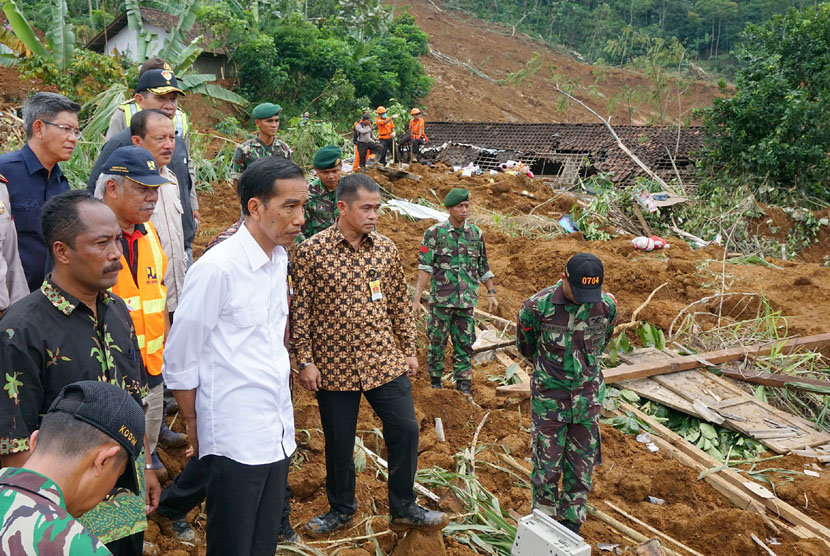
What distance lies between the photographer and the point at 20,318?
7.07ft

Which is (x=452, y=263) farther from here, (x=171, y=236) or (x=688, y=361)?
(x=171, y=236)

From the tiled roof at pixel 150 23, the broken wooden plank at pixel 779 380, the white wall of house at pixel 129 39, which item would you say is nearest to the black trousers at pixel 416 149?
the tiled roof at pixel 150 23

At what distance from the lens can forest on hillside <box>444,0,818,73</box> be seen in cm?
4294

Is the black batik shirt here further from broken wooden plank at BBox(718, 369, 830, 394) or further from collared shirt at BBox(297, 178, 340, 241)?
broken wooden plank at BBox(718, 369, 830, 394)

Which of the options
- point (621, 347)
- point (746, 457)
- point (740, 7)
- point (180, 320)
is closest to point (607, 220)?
point (621, 347)

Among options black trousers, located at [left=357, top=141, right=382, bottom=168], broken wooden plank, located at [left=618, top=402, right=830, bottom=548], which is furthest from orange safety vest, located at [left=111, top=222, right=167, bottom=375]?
black trousers, located at [left=357, top=141, right=382, bottom=168]

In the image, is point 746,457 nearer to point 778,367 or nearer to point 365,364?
point 778,367

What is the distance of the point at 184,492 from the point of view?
3.10 metres

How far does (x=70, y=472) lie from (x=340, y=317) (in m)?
1.97

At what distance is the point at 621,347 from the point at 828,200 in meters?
8.72

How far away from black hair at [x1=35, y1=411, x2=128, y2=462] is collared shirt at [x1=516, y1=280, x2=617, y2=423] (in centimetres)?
280

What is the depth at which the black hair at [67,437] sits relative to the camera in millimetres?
1517

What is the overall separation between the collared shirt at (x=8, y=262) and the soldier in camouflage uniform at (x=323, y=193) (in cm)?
199

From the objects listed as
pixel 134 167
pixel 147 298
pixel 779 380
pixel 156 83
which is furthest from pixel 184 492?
pixel 779 380
